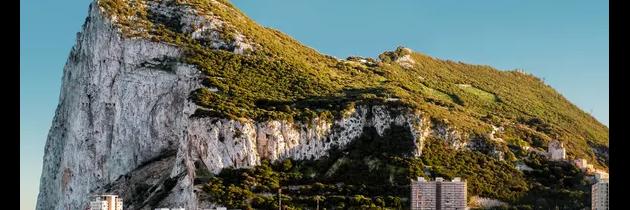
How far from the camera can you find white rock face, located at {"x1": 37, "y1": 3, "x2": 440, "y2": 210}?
177ft

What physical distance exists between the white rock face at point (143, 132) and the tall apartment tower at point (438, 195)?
23.7 ft

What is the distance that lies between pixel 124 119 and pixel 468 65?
54.7m

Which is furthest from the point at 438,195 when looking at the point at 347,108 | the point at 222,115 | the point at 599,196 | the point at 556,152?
the point at 556,152

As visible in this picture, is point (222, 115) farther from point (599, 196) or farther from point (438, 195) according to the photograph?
point (599, 196)

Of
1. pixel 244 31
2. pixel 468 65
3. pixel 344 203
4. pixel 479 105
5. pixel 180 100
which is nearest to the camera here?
pixel 344 203

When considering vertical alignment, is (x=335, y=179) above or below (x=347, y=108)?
below

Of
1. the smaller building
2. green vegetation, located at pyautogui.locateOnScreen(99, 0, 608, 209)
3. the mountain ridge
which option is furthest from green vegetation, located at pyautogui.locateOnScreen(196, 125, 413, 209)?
the smaller building

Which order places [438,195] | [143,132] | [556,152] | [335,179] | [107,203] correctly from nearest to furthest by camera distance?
1. [438,195]
2. [107,203]
3. [335,179]
4. [143,132]
5. [556,152]

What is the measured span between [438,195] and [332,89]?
19.2 meters

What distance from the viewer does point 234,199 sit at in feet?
162

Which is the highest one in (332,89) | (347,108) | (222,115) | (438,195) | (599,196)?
(332,89)

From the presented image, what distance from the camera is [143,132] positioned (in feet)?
208
